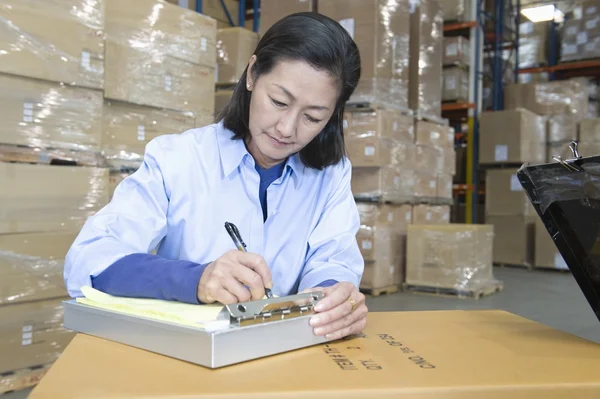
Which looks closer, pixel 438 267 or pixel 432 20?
pixel 438 267

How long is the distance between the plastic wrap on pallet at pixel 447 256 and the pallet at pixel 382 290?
0.15 meters

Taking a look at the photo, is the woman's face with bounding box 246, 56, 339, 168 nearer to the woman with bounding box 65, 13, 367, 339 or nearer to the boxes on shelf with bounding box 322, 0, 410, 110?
the woman with bounding box 65, 13, 367, 339

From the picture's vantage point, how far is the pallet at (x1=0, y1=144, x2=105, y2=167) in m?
2.66

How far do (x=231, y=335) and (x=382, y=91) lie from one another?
441cm

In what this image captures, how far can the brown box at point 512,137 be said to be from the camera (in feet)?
23.2

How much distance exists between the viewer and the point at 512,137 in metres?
7.17

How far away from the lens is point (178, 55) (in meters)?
3.47

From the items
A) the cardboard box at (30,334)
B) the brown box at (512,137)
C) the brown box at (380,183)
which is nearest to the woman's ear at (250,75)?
the cardboard box at (30,334)

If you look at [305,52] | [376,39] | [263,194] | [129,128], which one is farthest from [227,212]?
[376,39]

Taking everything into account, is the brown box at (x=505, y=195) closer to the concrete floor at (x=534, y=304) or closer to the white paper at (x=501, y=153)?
the white paper at (x=501, y=153)

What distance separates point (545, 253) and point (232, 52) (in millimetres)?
4606

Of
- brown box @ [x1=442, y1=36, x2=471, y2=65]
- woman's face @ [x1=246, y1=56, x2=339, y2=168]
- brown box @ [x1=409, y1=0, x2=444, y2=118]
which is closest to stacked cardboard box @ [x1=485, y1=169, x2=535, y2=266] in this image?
brown box @ [x1=442, y1=36, x2=471, y2=65]

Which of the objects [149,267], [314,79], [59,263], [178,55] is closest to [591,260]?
[314,79]

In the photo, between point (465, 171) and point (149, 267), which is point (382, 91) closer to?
point (465, 171)
